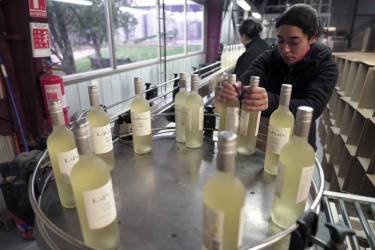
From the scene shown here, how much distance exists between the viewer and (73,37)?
9.97 ft

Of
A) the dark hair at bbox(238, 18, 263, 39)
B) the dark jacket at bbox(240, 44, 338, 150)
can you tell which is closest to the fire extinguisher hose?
the dark jacket at bbox(240, 44, 338, 150)

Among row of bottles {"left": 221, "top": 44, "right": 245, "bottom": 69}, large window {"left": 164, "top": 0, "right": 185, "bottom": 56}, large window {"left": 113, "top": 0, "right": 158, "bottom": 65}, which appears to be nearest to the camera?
row of bottles {"left": 221, "top": 44, "right": 245, "bottom": 69}

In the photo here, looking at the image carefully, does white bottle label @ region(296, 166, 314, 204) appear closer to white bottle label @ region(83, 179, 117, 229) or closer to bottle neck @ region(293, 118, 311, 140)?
bottle neck @ region(293, 118, 311, 140)

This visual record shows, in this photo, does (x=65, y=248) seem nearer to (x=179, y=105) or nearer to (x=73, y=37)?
(x=179, y=105)

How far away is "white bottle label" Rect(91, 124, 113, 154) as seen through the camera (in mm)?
742

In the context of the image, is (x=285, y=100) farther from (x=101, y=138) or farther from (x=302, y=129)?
(x=101, y=138)

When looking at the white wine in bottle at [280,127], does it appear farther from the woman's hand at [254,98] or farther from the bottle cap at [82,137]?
the bottle cap at [82,137]

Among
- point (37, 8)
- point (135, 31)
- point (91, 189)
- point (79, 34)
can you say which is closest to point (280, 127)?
point (91, 189)

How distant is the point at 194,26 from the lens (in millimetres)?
6504

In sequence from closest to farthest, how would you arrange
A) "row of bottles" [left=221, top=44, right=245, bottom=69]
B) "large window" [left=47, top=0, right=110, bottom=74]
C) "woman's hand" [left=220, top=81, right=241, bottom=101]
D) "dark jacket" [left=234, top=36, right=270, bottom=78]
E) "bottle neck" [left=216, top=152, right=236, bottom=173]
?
"bottle neck" [left=216, top=152, right=236, bottom=173] < "woman's hand" [left=220, top=81, right=241, bottom=101] < "dark jacket" [left=234, top=36, right=270, bottom=78] < "large window" [left=47, top=0, right=110, bottom=74] < "row of bottles" [left=221, top=44, right=245, bottom=69]

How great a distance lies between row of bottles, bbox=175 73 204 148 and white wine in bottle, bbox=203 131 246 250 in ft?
1.64

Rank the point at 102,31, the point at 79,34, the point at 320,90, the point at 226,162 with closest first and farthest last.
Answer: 1. the point at 226,162
2. the point at 320,90
3. the point at 79,34
4. the point at 102,31

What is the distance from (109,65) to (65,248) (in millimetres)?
3179

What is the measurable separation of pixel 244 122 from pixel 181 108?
24cm
